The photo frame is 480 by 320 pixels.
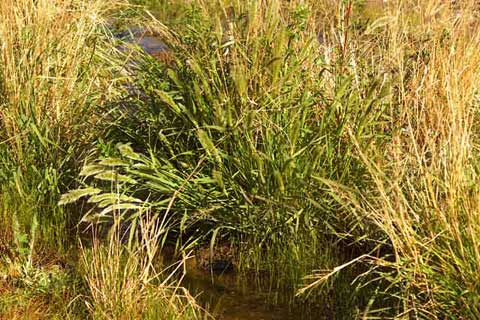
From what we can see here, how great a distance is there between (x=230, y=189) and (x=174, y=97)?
2.19ft

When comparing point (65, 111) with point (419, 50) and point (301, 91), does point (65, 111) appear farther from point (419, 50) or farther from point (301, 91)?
point (419, 50)

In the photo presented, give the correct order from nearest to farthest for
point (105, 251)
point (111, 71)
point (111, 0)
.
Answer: point (105, 251), point (111, 71), point (111, 0)

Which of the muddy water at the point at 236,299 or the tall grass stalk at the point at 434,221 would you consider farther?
the muddy water at the point at 236,299

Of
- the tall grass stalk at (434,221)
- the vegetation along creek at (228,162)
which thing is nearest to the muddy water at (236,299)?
the vegetation along creek at (228,162)

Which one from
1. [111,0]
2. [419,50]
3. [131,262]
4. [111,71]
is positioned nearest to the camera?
[131,262]

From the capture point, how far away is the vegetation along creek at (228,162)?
3934mm

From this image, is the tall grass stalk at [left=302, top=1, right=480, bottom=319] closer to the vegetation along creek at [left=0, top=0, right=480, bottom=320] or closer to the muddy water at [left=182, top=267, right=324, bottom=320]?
the vegetation along creek at [left=0, top=0, right=480, bottom=320]

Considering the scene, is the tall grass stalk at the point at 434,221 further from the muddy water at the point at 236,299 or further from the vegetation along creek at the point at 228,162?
the muddy water at the point at 236,299

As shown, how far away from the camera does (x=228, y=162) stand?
4621 mm

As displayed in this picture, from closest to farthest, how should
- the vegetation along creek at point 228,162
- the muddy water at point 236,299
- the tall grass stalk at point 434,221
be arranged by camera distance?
the tall grass stalk at point 434,221 → the vegetation along creek at point 228,162 → the muddy water at point 236,299

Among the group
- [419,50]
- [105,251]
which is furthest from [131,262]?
[419,50]

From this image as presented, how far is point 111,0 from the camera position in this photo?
6.73 meters

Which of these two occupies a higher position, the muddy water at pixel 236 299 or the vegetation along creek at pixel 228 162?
the vegetation along creek at pixel 228 162

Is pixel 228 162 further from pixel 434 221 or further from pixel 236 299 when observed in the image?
pixel 434 221
